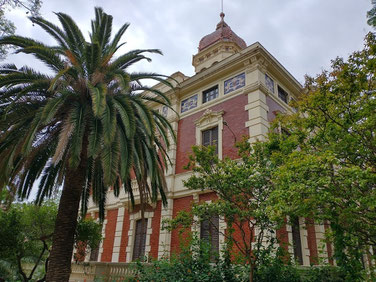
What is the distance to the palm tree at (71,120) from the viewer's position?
337 inches

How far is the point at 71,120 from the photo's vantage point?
8898mm

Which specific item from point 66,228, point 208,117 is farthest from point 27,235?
point 208,117

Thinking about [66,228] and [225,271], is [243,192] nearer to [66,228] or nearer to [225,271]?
[225,271]

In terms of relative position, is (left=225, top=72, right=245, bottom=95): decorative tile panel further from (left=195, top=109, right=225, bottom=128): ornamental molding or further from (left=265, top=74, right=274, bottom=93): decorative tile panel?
(left=195, top=109, right=225, bottom=128): ornamental molding

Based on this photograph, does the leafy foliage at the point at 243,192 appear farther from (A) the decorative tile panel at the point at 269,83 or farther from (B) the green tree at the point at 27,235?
(A) the decorative tile panel at the point at 269,83

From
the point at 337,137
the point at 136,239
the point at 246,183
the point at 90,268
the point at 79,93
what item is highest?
the point at 79,93

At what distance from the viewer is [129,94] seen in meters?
10.7

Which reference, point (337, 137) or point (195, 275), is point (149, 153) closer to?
point (195, 275)

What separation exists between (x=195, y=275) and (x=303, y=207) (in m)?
3.97

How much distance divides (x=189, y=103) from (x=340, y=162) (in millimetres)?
10774

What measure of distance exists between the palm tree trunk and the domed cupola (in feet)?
47.8

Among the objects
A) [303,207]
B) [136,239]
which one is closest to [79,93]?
[303,207]

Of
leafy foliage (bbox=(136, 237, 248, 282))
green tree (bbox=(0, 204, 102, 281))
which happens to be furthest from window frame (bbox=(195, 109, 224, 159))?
green tree (bbox=(0, 204, 102, 281))

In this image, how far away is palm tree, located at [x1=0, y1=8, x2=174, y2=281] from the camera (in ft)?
28.1
